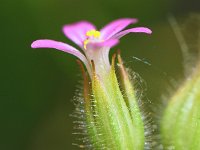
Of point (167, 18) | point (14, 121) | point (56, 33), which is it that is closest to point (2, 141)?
point (14, 121)

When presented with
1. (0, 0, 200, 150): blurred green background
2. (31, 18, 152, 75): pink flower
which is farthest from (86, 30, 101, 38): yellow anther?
(0, 0, 200, 150): blurred green background

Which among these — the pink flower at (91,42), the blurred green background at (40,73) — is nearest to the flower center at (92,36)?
the pink flower at (91,42)

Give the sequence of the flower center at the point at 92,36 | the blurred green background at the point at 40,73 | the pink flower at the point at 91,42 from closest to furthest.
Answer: the pink flower at the point at 91,42 < the flower center at the point at 92,36 < the blurred green background at the point at 40,73

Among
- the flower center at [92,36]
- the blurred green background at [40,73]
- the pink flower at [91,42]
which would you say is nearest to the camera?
the pink flower at [91,42]

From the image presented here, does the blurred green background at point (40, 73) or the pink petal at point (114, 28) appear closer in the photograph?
the pink petal at point (114, 28)

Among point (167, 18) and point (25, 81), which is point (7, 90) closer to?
point (25, 81)

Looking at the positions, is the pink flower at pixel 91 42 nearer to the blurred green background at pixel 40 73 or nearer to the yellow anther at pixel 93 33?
the yellow anther at pixel 93 33

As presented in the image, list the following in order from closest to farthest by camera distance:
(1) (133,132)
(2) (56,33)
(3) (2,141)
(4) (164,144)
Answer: (1) (133,132)
(4) (164,144)
(3) (2,141)
(2) (56,33)
